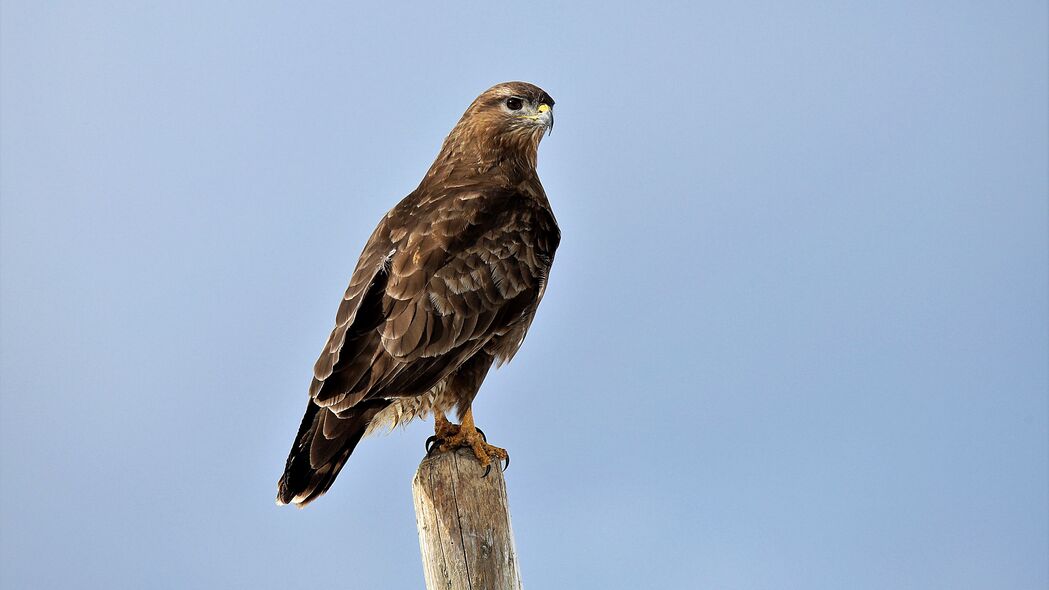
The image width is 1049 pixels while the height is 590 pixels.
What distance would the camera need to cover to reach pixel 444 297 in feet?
19.2

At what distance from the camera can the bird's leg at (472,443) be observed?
5898mm

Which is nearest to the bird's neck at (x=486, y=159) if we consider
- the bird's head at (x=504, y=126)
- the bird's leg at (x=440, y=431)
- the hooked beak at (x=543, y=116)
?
the bird's head at (x=504, y=126)

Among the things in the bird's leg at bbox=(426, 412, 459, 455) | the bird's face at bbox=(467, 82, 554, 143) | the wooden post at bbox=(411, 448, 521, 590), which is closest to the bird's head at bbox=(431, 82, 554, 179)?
the bird's face at bbox=(467, 82, 554, 143)

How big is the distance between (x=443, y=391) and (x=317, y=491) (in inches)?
34.8

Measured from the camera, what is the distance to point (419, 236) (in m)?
6.02

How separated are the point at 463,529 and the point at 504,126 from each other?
7.35 feet

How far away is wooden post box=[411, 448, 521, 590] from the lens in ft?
18.0

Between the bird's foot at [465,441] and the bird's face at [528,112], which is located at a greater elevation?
the bird's face at [528,112]

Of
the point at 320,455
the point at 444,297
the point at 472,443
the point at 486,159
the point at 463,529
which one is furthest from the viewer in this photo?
the point at 486,159

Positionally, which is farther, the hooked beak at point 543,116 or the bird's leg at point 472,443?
the hooked beak at point 543,116

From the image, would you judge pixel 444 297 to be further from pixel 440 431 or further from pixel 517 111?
pixel 517 111

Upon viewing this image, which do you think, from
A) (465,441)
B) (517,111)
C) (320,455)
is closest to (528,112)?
(517,111)

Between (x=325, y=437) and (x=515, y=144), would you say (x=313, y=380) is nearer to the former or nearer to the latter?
(x=325, y=437)

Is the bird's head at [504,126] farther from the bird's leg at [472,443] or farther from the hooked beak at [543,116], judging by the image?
the bird's leg at [472,443]
